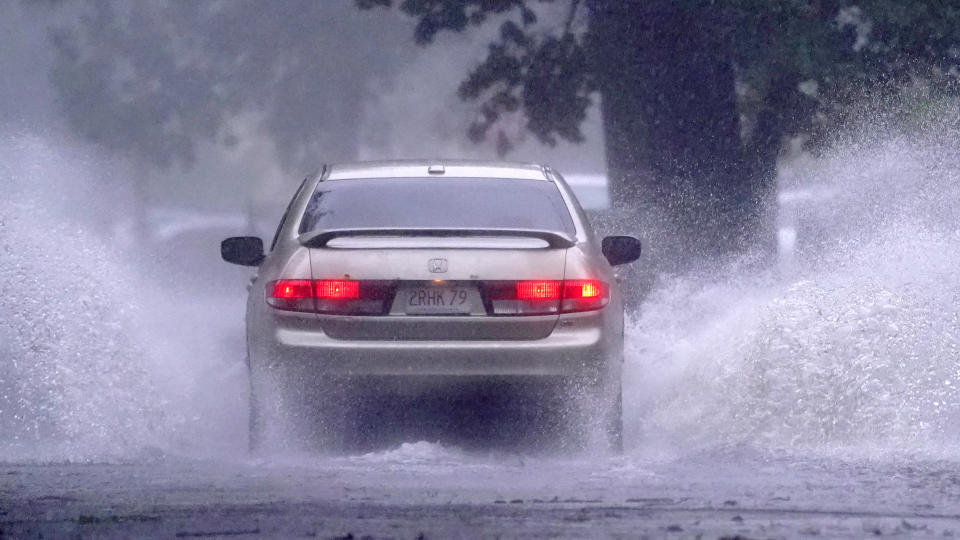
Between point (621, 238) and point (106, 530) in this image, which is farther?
point (621, 238)

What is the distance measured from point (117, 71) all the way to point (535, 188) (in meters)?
8.48

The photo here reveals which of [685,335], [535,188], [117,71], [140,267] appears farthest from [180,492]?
[140,267]

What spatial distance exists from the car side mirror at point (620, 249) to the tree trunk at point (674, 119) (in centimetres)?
647

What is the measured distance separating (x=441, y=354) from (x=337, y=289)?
48 cm

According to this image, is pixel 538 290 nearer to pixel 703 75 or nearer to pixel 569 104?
pixel 569 104

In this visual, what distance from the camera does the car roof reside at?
8.72 metres

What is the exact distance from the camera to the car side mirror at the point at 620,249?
8.89 metres

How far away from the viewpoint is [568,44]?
15.8 metres

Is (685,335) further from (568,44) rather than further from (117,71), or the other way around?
(117,71)

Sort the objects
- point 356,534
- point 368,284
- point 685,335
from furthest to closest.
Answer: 1. point 685,335
2. point 368,284
3. point 356,534

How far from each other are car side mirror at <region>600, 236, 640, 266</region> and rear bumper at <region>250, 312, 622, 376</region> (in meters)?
1.18

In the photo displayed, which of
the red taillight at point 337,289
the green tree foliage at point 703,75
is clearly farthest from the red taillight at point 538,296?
the green tree foliage at point 703,75

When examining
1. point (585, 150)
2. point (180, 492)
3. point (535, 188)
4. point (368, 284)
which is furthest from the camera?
point (585, 150)

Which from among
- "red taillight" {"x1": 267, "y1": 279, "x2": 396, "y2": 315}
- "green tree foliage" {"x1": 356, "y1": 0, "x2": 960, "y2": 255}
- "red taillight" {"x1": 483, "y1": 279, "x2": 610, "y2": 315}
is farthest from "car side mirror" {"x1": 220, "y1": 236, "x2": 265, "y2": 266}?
"green tree foliage" {"x1": 356, "y1": 0, "x2": 960, "y2": 255}
